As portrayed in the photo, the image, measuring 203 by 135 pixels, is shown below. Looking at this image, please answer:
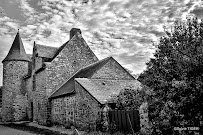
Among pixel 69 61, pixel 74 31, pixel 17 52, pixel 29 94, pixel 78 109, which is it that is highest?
pixel 74 31

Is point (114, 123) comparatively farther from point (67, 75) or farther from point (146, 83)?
point (67, 75)

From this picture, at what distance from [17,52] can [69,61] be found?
10928 millimetres

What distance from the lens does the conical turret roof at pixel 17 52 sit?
95.8 feet

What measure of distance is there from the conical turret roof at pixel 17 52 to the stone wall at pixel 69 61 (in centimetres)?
945

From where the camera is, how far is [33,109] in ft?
85.9

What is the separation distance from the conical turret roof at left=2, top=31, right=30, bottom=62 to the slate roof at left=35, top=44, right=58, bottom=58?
219 inches

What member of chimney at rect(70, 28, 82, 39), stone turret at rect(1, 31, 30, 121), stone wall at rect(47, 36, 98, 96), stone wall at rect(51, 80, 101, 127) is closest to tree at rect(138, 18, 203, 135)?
stone wall at rect(51, 80, 101, 127)

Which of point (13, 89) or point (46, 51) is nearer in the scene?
point (46, 51)

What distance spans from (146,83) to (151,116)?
1635 millimetres

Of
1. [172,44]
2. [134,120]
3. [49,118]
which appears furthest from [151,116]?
[49,118]

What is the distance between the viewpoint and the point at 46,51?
25297 mm

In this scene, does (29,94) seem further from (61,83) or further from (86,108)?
(86,108)

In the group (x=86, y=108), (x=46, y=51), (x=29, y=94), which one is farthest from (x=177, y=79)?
(x=29, y=94)

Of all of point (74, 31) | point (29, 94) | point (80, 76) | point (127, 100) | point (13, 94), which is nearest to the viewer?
point (127, 100)
